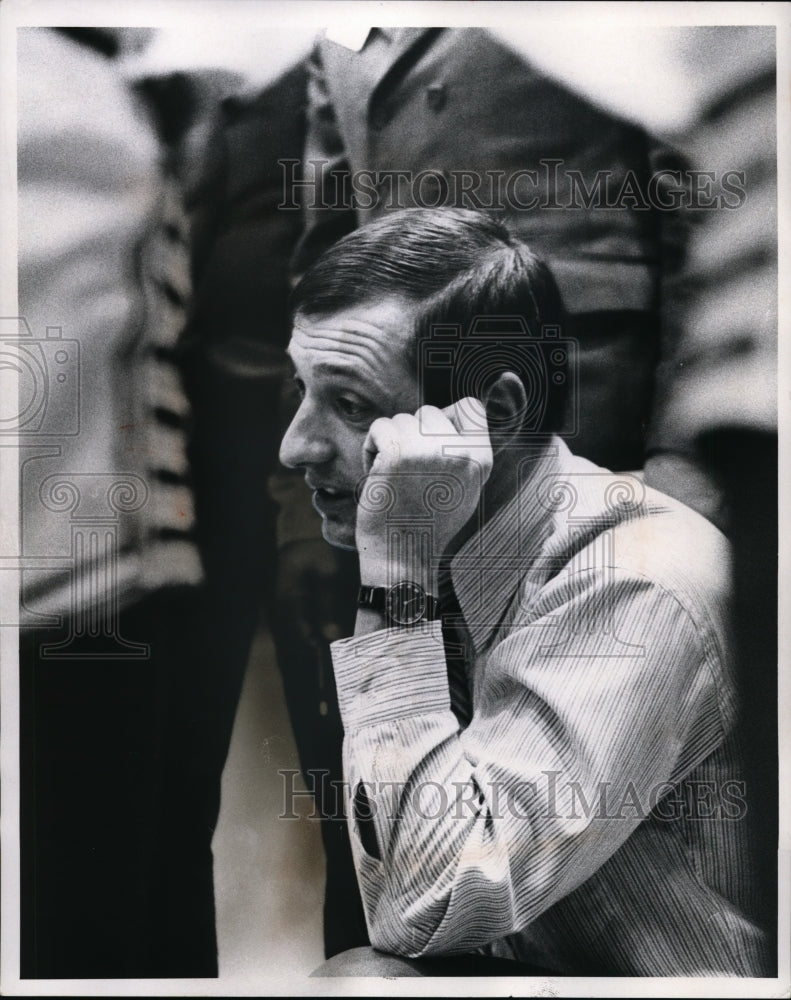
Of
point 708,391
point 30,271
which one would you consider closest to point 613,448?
point 708,391

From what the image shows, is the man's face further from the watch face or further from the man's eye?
the watch face

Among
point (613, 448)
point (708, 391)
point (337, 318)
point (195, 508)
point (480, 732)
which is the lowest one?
point (480, 732)

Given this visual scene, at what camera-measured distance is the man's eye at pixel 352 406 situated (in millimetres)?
1522

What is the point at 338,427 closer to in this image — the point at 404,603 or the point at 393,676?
the point at 404,603

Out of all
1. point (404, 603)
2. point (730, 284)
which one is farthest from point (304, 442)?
point (730, 284)

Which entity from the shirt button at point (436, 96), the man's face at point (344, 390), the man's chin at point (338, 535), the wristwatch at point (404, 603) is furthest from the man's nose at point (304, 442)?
the shirt button at point (436, 96)

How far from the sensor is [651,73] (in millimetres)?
1550

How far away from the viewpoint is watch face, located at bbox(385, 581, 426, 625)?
59.6 inches

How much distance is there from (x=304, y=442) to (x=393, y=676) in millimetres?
430

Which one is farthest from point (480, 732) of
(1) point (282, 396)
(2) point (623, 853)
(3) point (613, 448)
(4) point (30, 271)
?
(4) point (30, 271)

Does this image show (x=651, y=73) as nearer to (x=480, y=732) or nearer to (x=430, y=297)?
(x=430, y=297)

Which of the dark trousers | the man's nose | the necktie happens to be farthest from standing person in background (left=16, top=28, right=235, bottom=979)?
the necktie

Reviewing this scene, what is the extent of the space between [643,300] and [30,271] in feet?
3.53

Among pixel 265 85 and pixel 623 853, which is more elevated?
pixel 265 85
